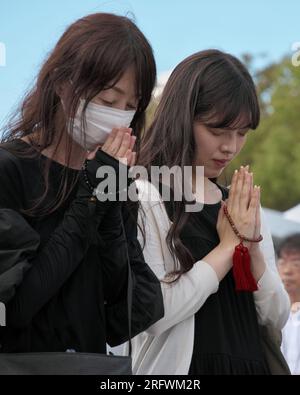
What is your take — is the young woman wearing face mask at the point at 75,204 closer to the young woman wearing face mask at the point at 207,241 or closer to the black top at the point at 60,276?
the black top at the point at 60,276

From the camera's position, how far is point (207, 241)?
Answer: 3203 mm

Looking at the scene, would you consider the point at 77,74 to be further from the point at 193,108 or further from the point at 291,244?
the point at 291,244

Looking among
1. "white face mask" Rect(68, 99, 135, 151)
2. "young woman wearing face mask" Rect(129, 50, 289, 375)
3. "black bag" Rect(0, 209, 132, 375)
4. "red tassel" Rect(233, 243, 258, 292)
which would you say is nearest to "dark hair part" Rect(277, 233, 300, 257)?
"young woman wearing face mask" Rect(129, 50, 289, 375)

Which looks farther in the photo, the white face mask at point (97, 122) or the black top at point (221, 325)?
the black top at point (221, 325)

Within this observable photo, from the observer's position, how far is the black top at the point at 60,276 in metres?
2.45

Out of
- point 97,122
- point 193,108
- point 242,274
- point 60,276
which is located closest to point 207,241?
point 242,274

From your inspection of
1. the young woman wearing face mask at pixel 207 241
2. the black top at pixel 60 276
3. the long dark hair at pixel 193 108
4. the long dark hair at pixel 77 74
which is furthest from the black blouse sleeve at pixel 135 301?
the long dark hair at pixel 193 108

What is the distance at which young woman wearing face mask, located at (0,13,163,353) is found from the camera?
2.46 m

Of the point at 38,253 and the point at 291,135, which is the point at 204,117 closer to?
the point at 38,253

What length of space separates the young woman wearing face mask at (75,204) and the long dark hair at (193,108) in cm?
42

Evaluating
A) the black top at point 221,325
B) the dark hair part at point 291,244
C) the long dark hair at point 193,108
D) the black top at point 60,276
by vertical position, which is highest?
the long dark hair at point 193,108

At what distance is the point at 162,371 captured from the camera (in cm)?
301

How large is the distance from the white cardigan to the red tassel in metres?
0.10

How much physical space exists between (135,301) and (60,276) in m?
0.33
